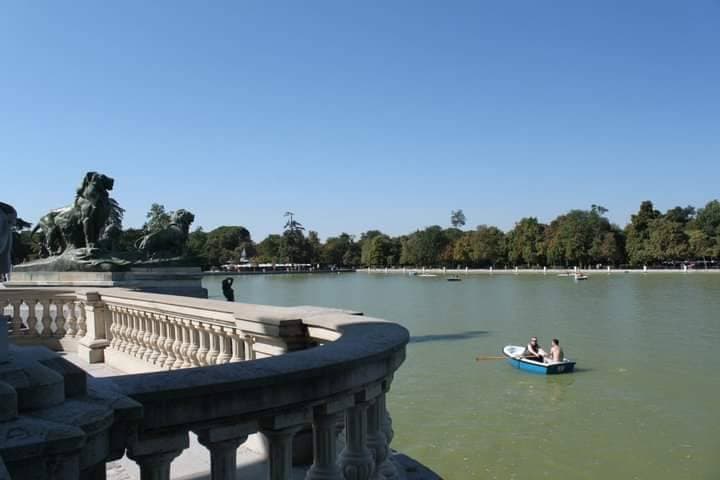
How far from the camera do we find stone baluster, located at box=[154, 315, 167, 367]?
685 centimetres

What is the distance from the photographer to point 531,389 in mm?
16219

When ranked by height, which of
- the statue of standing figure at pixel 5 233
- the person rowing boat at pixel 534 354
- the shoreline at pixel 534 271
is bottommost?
the person rowing boat at pixel 534 354

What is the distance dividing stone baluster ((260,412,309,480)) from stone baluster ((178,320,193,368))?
12.7ft

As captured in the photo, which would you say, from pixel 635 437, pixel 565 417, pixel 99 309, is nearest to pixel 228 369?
pixel 99 309

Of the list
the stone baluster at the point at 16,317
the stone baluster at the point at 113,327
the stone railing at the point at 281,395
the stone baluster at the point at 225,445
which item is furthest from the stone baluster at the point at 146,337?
the stone baluster at the point at 225,445

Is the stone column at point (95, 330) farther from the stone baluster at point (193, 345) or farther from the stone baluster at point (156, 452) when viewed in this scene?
the stone baluster at point (156, 452)

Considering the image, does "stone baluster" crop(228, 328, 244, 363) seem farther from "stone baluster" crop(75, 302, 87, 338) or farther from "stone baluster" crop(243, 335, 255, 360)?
"stone baluster" crop(75, 302, 87, 338)

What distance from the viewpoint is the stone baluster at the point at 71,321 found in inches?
381

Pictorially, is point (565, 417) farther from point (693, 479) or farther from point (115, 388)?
point (115, 388)

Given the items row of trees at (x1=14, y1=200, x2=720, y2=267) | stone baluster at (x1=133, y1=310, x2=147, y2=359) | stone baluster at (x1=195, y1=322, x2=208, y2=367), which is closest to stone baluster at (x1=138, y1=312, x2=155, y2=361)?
stone baluster at (x1=133, y1=310, x2=147, y2=359)

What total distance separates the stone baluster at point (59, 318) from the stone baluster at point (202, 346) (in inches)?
192

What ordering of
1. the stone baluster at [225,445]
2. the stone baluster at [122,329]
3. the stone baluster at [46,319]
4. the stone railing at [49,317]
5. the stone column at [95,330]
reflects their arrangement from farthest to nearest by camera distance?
1. the stone baluster at [46,319]
2. the stone railing at [49,317]
3. the stone column at [95,330]
4. the stone baluster at [122,329]
5. the stone baluster at [225,445]

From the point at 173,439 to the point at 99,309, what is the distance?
7.44m

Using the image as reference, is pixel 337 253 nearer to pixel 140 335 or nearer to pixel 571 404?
pixel 571 404
